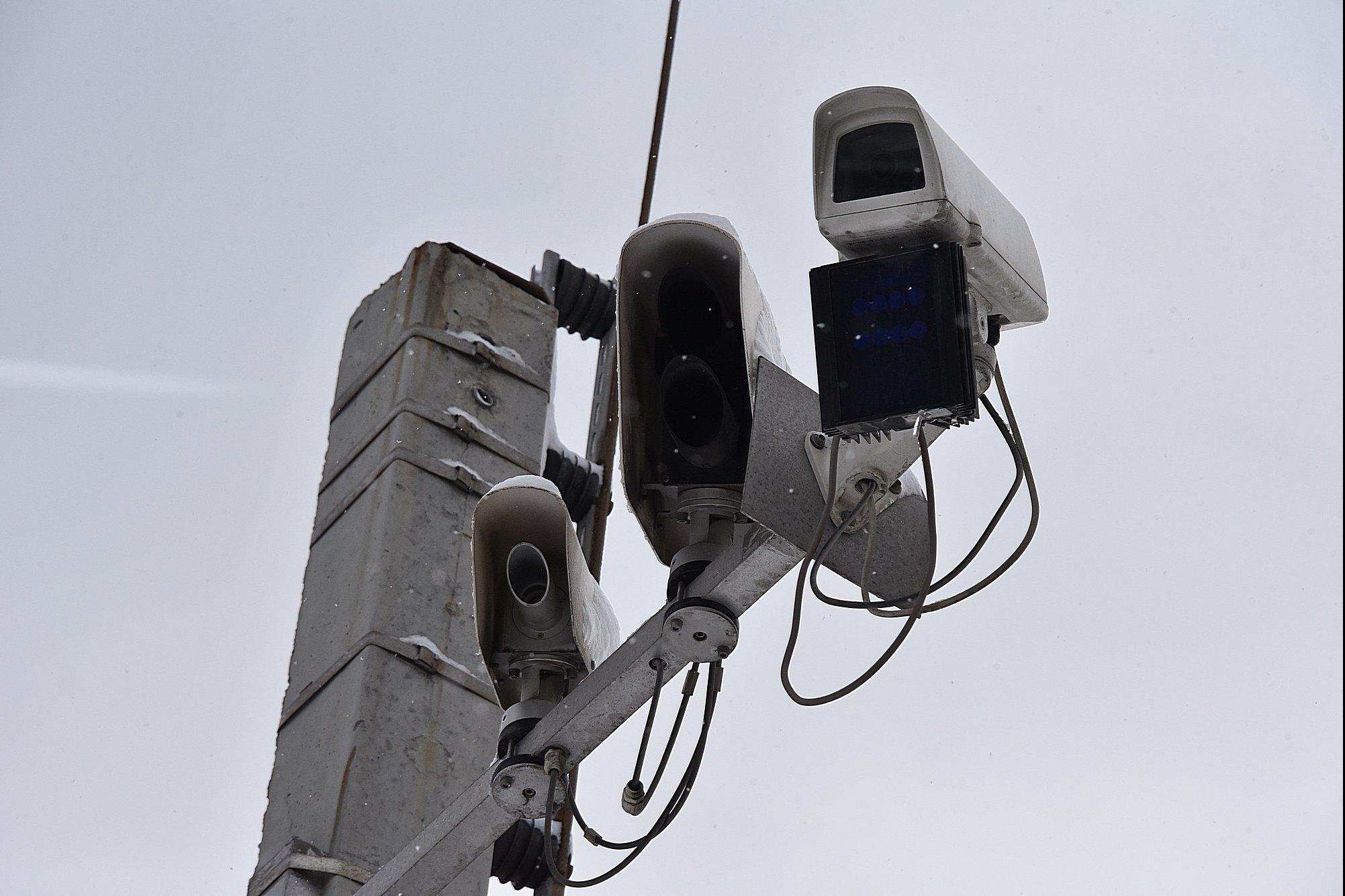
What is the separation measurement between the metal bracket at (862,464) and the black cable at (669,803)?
1.52 feet

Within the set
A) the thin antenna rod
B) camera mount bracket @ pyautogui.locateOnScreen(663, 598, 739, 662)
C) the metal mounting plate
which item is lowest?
camera mount bracket @ pyautogui.locateOnScreen(663, 598, 739, 662)

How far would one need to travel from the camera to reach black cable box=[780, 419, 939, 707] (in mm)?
2721

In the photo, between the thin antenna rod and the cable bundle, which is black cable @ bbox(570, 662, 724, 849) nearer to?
the cable bundle

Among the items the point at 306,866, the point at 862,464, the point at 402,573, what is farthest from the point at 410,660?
the point at 862,464

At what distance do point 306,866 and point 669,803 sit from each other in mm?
1188

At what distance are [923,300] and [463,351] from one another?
2.81 m

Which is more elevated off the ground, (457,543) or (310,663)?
(457,543)

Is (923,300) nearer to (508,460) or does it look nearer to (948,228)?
(948,228)

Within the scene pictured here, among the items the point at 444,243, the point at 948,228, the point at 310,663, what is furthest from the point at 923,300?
the point at 444,243

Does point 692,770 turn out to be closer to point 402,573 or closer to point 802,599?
point 802,599

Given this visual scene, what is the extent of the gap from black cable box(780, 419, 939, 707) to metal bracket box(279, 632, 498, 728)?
65.3 inches

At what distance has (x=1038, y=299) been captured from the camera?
2752 millimetres

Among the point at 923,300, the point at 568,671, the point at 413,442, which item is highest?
the point at 413,442

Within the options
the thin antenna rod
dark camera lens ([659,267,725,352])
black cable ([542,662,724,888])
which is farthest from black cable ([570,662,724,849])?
→ the thin antenna rod
